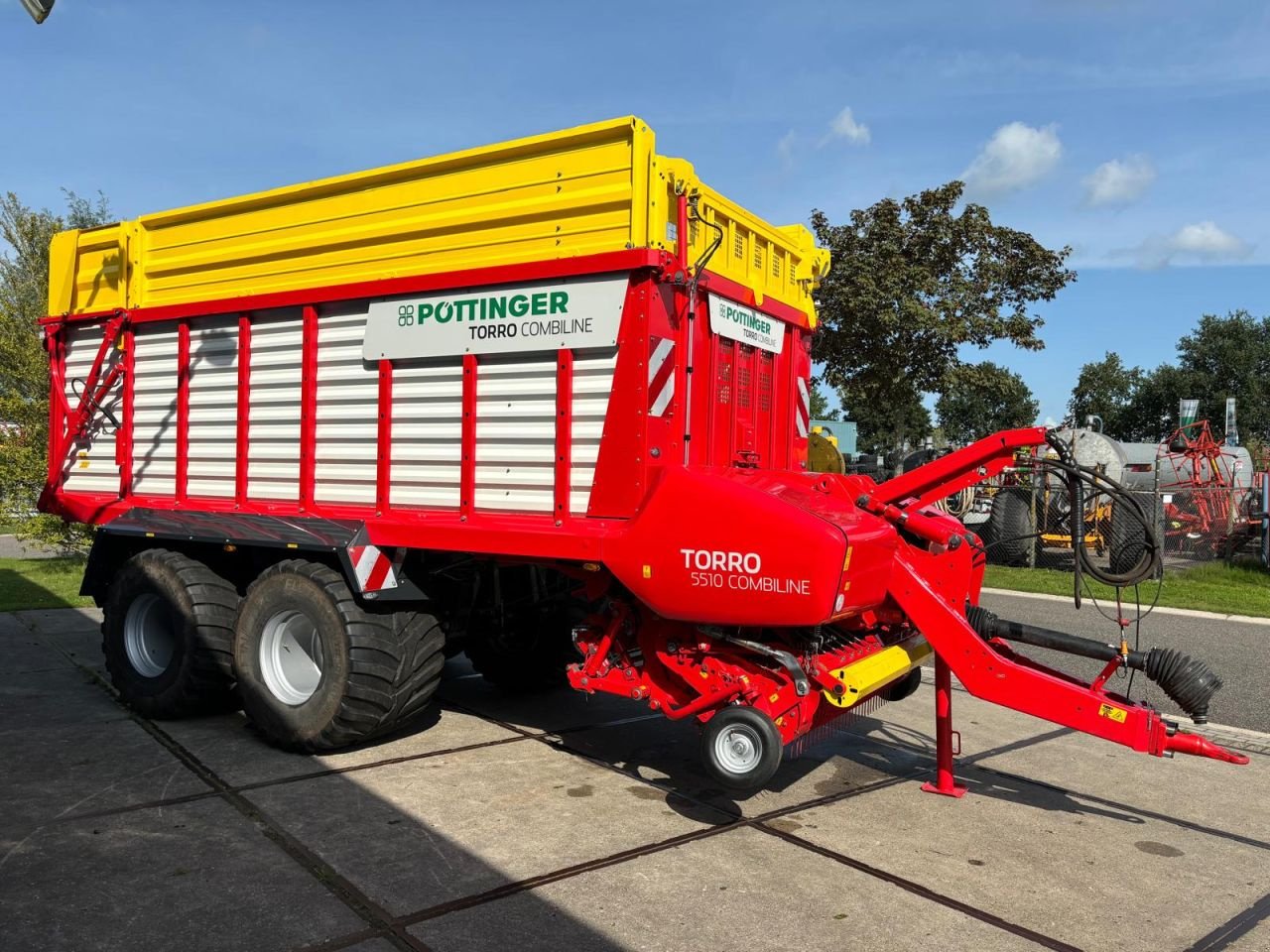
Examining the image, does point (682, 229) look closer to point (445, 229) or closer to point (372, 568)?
point (445, 229)

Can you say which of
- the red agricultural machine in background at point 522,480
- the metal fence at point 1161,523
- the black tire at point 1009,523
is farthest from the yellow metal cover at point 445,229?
the black tire at point 1009,523

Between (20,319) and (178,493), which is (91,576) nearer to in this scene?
(178,493)

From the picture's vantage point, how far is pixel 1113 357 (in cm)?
6028

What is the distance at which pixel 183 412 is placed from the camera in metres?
6.61

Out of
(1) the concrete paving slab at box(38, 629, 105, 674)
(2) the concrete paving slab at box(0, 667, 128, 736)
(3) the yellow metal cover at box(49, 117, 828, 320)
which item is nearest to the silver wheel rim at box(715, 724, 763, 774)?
(3) the yellow metal cover at box(49, 117, 828, 320)

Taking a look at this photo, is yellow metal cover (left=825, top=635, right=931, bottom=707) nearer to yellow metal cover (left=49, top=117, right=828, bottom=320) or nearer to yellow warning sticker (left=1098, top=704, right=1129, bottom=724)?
yellow warning sticker (left=1098, top=704, right=1129, bottom=724)

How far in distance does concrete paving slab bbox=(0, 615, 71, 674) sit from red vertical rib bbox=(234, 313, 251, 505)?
9.28 ft

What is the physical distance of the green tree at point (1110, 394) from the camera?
59219 mm

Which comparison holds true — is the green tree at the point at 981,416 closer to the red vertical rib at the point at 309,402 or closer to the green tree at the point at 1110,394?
the green tree at the point at 1110,394

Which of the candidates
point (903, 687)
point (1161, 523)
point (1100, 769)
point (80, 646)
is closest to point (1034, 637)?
point (903, 687)

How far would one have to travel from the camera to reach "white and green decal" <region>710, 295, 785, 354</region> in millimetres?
5332

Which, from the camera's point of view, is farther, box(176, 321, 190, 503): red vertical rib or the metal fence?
the metal fence

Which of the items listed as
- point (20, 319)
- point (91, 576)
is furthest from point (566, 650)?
point (20, 319)

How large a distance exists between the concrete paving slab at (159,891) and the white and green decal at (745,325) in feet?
10.8
